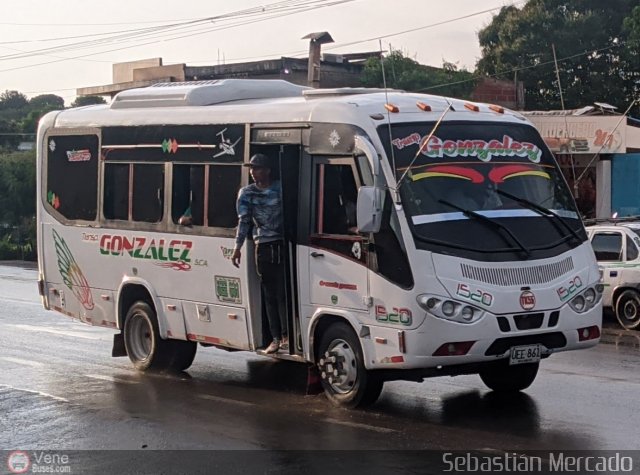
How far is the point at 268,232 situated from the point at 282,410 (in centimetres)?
161

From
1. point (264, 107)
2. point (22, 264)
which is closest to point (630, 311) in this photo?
point (264, 107)

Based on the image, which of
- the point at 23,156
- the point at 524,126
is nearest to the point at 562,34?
the point at 23,156

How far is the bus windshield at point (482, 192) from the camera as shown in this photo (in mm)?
9023

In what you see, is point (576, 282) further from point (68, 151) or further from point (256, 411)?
point (68, 151)

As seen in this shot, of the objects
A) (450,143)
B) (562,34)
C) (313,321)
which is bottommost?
(313,321)

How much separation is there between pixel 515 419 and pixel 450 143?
2.37 m

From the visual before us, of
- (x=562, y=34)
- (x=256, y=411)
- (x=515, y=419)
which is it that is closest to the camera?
(x=515, y=419)

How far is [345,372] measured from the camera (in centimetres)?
956

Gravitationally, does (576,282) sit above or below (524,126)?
below

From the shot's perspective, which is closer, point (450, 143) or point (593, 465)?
point (593, 465)

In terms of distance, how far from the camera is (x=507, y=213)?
30.6 ft

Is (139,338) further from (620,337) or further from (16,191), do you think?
(16,191)

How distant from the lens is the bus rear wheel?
1198 centimetres

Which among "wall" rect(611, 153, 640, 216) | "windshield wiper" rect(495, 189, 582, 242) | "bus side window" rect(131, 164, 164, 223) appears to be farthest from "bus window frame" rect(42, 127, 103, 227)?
"wall" rect(611, 153, 640, 216)
